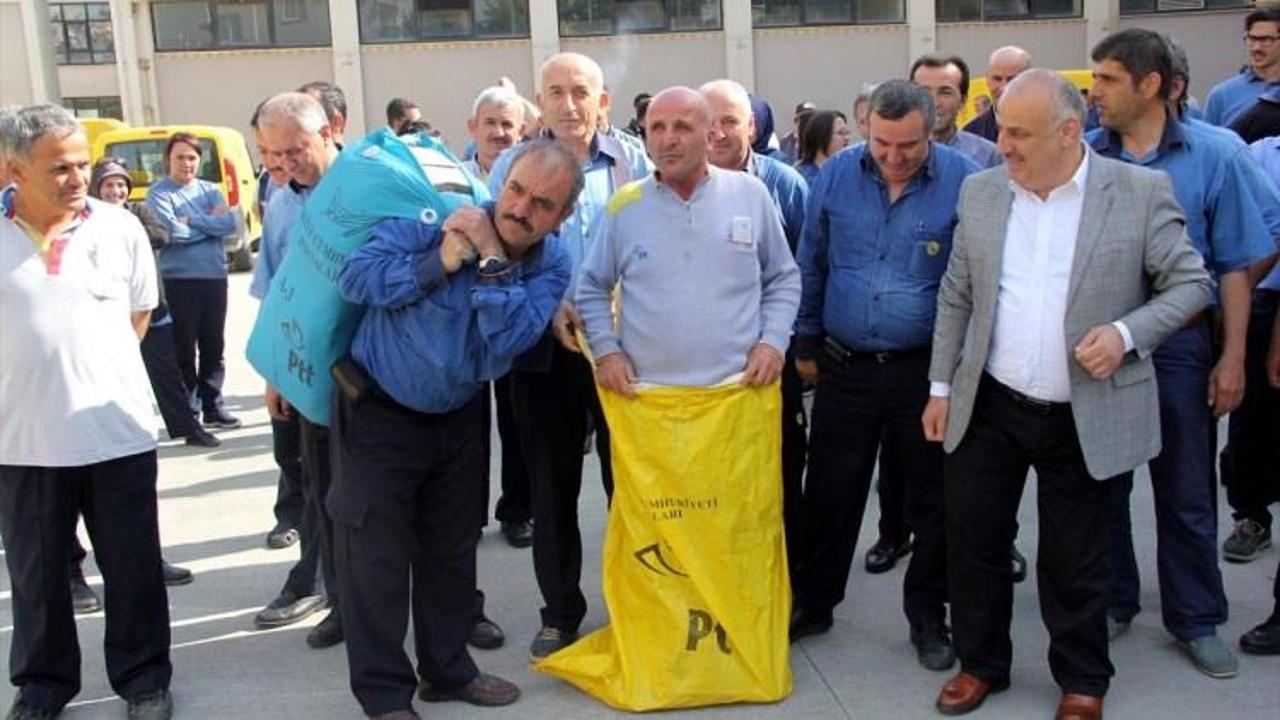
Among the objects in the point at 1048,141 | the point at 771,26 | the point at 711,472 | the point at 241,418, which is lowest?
the point at 241,418

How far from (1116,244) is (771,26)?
76.3 ft

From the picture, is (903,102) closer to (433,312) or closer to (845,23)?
(433,312)

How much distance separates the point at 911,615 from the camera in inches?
159

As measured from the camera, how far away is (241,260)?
16.3 metres

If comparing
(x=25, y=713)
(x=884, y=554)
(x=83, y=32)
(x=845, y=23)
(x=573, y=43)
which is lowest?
(x=884, y=554)

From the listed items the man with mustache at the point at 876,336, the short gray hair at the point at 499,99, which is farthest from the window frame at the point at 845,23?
the man with mustache at the point at 876,336

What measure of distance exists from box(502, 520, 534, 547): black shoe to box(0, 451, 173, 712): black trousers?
5.77 feet

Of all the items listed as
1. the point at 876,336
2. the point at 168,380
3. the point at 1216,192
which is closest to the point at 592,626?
the point at 876,336

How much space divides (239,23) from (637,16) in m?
8.34

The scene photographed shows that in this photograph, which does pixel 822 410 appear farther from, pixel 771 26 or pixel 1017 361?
pixel 771 26

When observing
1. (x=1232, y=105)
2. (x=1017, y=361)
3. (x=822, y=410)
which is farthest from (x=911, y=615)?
(x=1232, y=105)

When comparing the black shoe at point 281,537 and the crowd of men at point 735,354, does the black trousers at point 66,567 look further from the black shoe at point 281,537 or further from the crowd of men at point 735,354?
the black shoe at point 281,537

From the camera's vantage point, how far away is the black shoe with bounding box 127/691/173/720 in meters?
3.70

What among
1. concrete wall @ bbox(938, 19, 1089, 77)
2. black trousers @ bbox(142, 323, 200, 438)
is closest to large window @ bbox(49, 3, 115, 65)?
concrete wall @ bbox(938, 19, 1089, 77)
